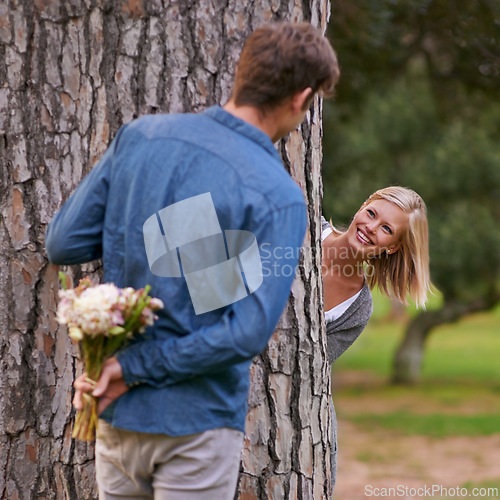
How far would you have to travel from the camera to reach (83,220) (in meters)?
1.83

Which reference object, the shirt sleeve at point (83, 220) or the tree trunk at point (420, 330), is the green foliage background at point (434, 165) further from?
the shirt sleeve at point (83, 220)

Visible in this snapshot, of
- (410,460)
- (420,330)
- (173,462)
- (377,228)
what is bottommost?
(410,460)

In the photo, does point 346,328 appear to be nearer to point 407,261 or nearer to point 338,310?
point 338,310

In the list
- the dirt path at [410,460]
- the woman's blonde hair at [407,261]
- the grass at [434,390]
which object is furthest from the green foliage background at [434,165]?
the woman's blonde hair at [407,261]

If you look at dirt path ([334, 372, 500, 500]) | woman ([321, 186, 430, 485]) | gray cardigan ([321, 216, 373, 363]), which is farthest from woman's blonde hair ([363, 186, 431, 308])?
dirt path ([334, 372, 500, 500])

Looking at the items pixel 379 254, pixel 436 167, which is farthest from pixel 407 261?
pixel 436 167

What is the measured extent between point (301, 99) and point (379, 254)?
178 cm

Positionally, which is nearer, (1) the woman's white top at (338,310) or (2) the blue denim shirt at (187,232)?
(2) the blue denim shirt at (187,232)

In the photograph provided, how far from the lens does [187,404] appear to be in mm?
1742

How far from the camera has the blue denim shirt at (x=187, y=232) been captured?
168 cm

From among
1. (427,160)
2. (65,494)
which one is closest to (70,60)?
(65,494)

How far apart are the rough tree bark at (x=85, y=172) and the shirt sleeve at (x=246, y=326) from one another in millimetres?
751

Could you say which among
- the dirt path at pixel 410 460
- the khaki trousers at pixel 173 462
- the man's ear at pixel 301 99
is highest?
the man's ear at pixel 301 99

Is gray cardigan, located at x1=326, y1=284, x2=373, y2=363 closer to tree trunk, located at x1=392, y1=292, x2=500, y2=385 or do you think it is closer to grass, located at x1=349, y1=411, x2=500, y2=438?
grass, located at x1=349, y1=411, x2=500, y2=438
